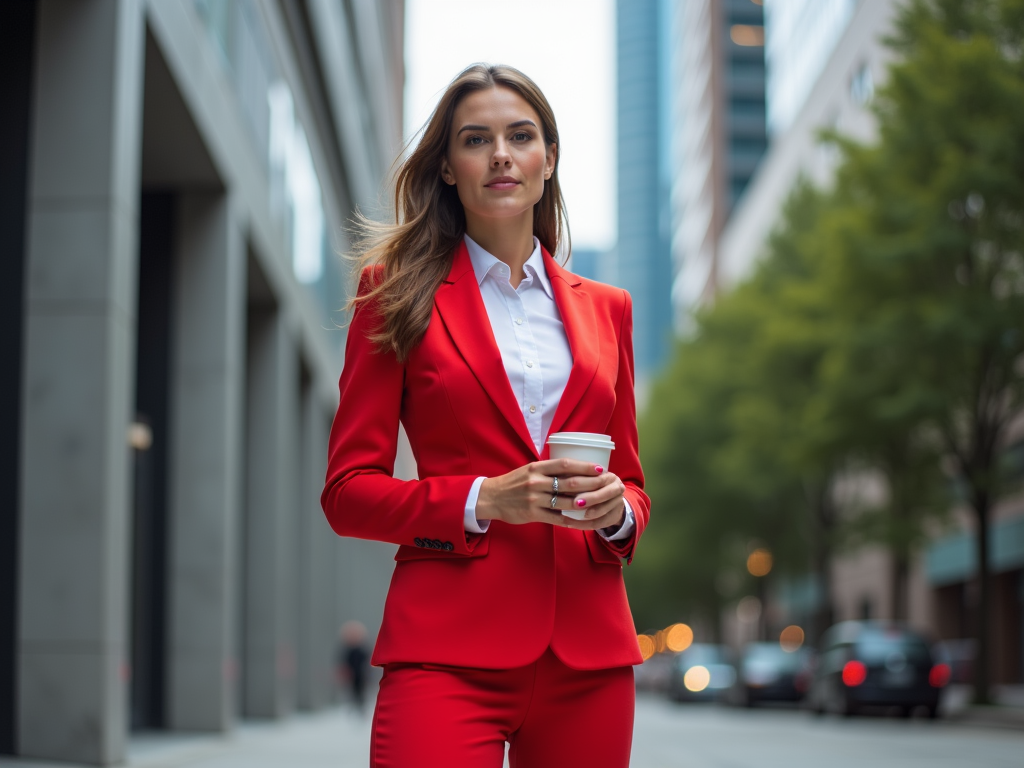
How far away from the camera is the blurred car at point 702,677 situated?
33125 millimetres

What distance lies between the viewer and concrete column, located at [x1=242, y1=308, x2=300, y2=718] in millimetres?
19000

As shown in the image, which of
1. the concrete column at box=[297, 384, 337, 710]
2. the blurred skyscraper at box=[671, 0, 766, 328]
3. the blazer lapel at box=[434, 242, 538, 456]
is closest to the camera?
the blazer lapel at box=[434, 242, 538, 456]

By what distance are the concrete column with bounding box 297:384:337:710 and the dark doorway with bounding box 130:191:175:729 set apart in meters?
7.61

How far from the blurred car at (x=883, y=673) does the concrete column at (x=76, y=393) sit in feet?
44.0

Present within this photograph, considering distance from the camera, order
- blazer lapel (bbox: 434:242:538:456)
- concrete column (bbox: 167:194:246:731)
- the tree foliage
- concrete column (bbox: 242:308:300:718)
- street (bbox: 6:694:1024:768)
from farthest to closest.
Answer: the tree foliage → concrete column (bbox: 242:308:300:718) → concrete column (bbox: 167:194:246:731) → street (bbox: 6:694:1024:768) → blazer lapel (bbox: 434:242:538:456)

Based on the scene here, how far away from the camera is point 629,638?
2406 millimetres

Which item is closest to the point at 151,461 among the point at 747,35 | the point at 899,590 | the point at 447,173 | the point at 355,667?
the point at 355,667

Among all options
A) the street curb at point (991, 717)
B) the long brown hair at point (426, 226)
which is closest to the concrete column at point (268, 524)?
the street curb at point (991, 717)

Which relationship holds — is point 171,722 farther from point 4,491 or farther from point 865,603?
point 865,603

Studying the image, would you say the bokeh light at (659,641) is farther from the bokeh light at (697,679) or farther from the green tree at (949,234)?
the green tree at (949,234)

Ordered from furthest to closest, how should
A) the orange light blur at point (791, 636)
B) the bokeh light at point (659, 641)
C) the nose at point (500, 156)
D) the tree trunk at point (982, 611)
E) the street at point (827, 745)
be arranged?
the bokeh light at point (659, 641), the orange light blur at point (791, 636), the tree trunk at point (982, 611), the street at point (827, 745), the nose at point (500, 156)

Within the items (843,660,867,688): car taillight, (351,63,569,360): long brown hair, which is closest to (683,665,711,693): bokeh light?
(843,660,867,688): car taillight

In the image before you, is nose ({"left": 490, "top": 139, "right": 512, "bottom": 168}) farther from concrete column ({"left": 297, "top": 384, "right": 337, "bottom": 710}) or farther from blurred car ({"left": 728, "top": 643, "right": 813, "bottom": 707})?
blurred car ({"left": 728, "top": 643, "right": 813, "bottom": 707})

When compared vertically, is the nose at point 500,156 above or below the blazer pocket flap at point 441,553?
above
